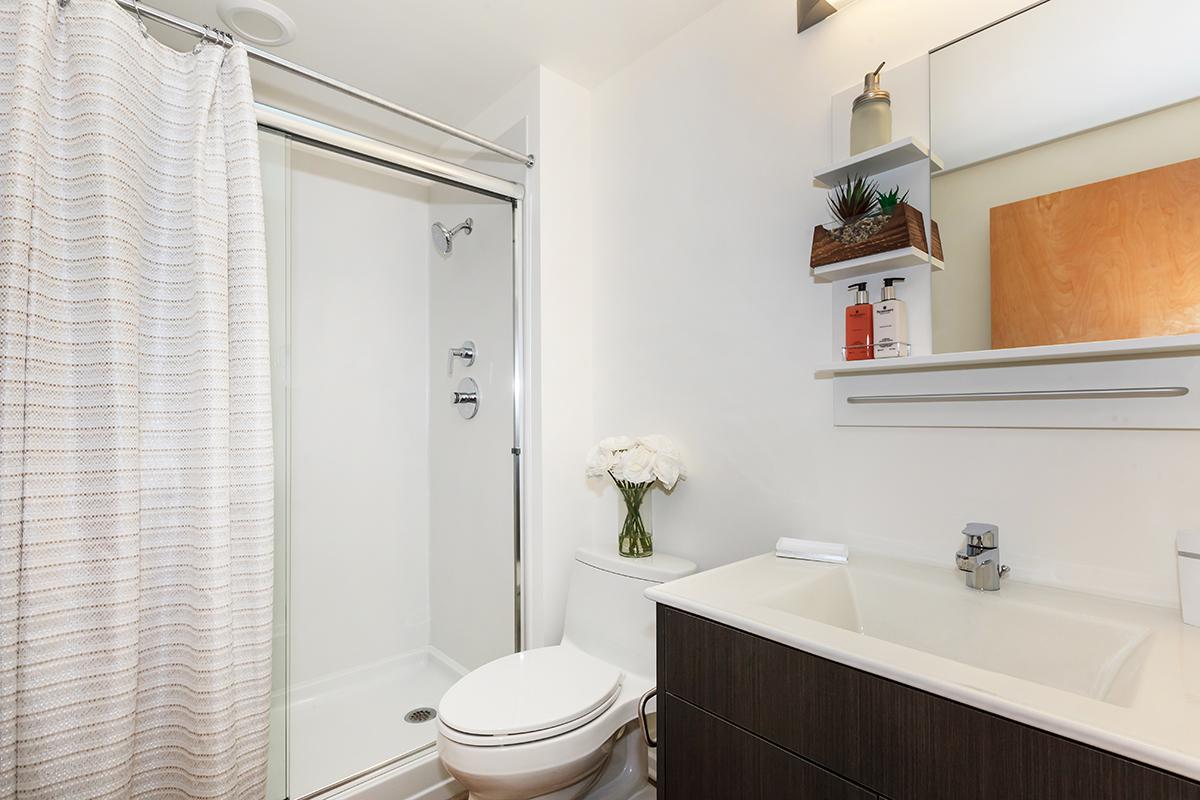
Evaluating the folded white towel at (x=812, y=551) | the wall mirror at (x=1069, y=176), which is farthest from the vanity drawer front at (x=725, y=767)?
the wall mirror at (x=1069, y=176)

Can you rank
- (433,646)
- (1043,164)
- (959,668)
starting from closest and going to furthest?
(959,668) → (1043,164) → (433,646)

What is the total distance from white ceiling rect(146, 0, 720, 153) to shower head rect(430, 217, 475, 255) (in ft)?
1.48

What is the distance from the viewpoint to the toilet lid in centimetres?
131

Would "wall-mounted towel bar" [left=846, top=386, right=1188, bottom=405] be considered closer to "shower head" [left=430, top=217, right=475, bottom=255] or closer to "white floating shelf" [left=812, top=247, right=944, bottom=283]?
"white floating shelf" [left=812, top=247, right=944, bottom=283]

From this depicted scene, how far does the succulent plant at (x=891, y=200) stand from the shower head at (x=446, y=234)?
5.17 feet

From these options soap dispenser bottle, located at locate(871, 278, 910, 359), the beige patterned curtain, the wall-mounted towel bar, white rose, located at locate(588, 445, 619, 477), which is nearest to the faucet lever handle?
the wall-mounted towel bar

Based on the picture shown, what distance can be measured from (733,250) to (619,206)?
1.74 ft

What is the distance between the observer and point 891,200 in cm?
126

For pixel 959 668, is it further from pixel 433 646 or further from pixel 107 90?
pixel 433 646

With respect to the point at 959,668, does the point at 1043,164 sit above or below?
above

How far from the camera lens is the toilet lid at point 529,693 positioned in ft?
4.29

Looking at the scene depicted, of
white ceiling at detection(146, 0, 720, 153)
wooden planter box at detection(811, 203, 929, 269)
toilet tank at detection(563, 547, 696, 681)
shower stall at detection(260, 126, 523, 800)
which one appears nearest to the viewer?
wooden planter box at detection(811, 203, 929, 269)

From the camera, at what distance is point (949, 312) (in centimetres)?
121

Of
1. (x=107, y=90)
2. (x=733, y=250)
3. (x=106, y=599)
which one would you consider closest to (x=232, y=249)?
(x=107, y=90)
